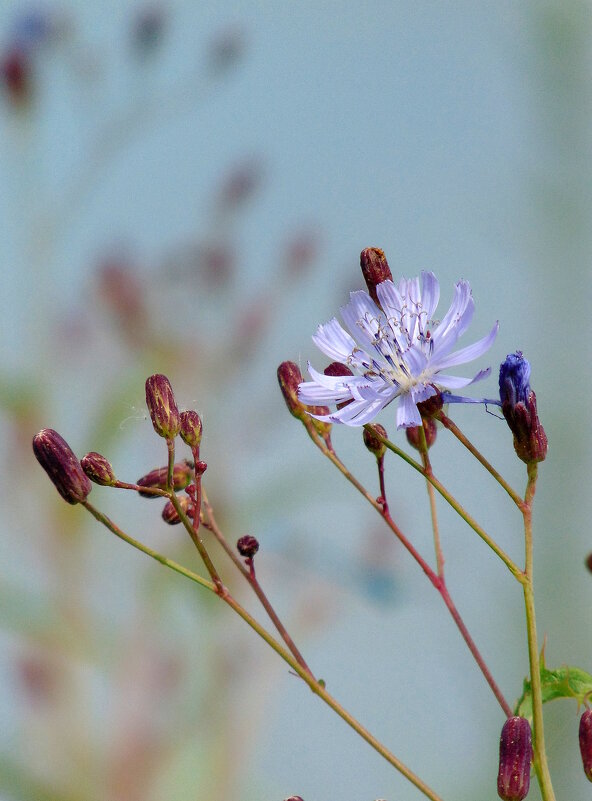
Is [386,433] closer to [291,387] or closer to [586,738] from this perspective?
[291,387]

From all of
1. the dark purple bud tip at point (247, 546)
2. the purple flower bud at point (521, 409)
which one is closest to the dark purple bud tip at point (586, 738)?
the purple flower bud at point (521, 409)

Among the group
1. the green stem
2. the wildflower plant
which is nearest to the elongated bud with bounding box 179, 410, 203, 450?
the wildflower plant

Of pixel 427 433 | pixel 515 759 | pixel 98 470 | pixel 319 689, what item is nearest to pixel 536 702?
pixel 515 759

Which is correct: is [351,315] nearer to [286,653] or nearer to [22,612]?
[286,653]

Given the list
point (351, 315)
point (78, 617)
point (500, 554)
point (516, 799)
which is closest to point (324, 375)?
point (351, 315)

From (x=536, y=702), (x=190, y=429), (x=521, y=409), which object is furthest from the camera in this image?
(x=190, y=429)

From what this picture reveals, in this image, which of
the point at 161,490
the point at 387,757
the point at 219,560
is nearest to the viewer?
the point at 387,757
